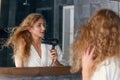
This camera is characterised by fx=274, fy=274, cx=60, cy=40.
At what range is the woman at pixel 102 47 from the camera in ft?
3.27

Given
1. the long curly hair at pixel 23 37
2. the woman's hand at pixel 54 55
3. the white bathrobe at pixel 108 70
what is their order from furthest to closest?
the woman's hand at pixel 54 55 → the long curly hair at pixel 23 37 → the white bathrobe at pixel 108 70

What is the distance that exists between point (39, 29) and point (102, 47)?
0.58 m

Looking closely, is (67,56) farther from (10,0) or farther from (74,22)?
(10,0)

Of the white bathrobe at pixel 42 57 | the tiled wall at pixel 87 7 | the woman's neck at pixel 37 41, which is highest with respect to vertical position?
the tiled wall at pixel 87 7

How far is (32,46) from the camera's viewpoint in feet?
4.99

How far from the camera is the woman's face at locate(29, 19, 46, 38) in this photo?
153 cm

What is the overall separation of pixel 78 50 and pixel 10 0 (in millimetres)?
505

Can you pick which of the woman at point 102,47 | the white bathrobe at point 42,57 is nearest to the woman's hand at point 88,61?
the woman at point 102,47

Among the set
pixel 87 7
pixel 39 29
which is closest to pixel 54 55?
pixel 39 29

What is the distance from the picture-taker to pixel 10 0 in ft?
4.75

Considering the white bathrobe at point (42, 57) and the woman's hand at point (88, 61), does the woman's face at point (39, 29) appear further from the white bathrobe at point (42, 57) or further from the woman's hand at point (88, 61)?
the woman's hand at point (88, 61)

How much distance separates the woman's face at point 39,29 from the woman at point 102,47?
18.7 inches

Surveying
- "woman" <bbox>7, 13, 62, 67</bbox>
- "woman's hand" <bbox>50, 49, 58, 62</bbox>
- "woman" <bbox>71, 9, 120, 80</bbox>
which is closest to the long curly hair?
"woman" <bbox>7, 13, 62, 67</bbox>

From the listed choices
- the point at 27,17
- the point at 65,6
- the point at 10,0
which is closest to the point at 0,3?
the point at 10,0
